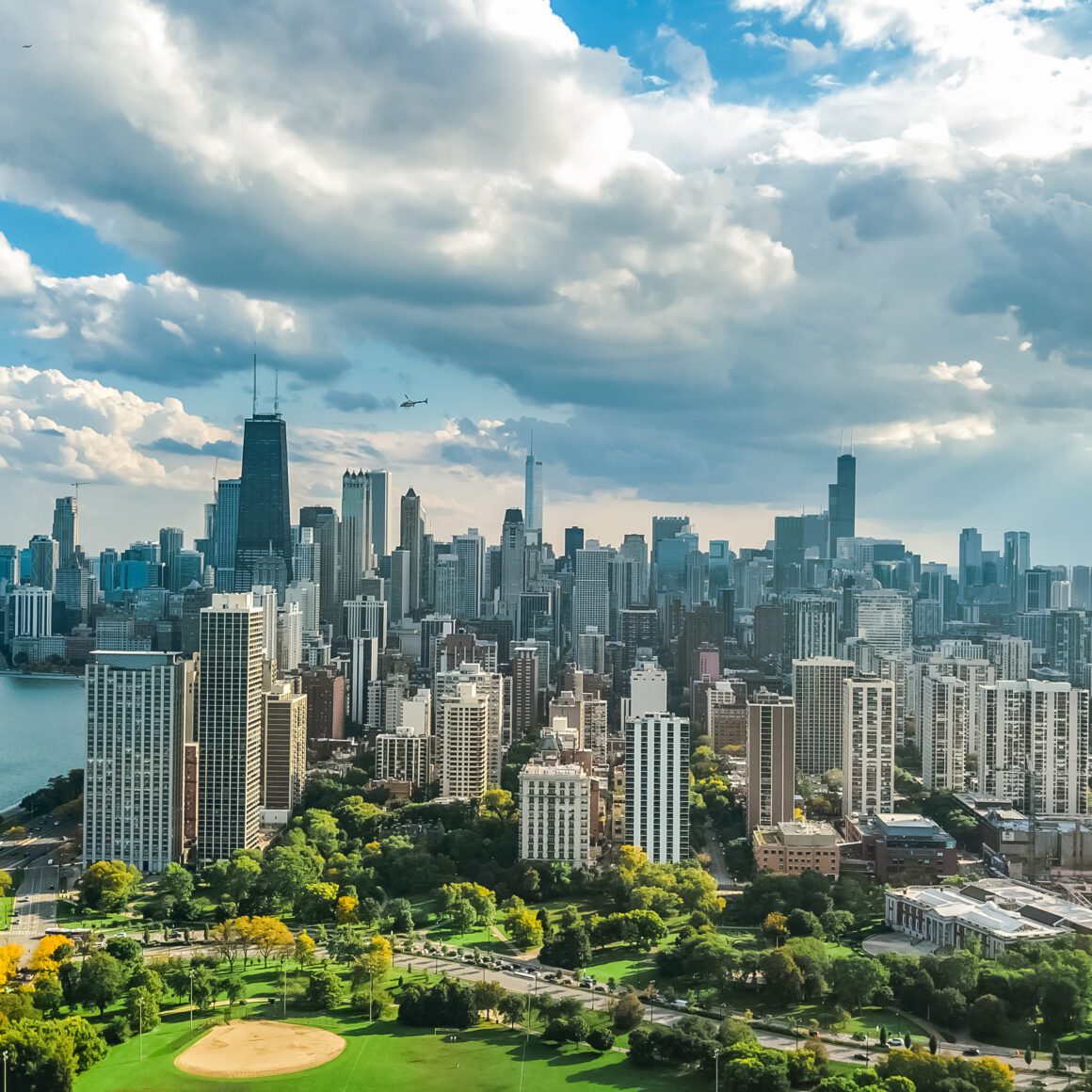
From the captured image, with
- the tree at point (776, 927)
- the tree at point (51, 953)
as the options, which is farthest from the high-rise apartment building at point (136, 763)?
the tree at point (776, 927)

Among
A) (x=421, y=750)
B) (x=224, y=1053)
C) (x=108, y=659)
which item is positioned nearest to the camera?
(x=224, y=1053)

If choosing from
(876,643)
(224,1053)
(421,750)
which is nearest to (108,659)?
(421,750)

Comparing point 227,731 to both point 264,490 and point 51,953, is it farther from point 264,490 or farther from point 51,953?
point 264,490

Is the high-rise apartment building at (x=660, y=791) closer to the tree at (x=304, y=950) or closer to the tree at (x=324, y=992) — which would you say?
the tree at (x=304, y=950)

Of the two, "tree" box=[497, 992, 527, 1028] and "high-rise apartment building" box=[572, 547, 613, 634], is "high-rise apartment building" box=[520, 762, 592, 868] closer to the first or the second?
"tree" box=[497, 992, 527, 1028]

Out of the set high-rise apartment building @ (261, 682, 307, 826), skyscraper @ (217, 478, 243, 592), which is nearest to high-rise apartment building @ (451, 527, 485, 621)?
skyscraper @ (217, 478, 243, 592)

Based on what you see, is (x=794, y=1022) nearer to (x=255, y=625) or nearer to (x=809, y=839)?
(x=809, y=839)
